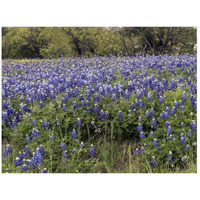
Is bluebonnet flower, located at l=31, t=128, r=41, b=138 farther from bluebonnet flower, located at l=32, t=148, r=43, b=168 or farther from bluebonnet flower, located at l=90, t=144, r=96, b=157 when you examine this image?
bluebonnet flower, located at l=90, t=144, r=96, b=157

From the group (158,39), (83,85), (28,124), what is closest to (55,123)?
(28,124)

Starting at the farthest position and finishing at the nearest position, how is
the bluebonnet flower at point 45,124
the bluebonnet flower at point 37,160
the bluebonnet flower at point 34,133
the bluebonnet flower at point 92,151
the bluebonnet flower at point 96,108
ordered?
1. the bluebonnet flower at point 96,108
2. the bluebonnet flower at point 45,124
3. the bluebonnet flower at point 34,133
4. the bluebonnet flower at point 92,151
5. the bluebonnet flower at point 37,160

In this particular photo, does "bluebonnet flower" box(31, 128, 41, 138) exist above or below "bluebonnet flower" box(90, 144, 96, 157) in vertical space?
above

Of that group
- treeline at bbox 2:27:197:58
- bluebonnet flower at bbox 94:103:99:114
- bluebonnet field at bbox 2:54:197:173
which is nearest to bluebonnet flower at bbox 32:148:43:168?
bluebonnet field at bbox 2:54:197:173

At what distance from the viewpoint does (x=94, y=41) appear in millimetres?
20422

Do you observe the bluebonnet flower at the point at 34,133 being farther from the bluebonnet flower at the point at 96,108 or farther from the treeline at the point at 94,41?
the treeline at the point at 94,41

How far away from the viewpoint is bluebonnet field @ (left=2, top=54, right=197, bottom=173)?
134 inches

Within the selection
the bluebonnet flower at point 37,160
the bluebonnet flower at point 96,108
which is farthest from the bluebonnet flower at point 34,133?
the bluebonnet flower at point 96,108

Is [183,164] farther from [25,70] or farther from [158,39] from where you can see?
[158,39]

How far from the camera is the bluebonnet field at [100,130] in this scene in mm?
3416

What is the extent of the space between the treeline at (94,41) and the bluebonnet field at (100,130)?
10.4 m

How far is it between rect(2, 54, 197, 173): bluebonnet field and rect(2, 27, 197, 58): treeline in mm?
10411

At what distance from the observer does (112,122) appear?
4.05 metres

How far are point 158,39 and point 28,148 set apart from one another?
15.3 metres
